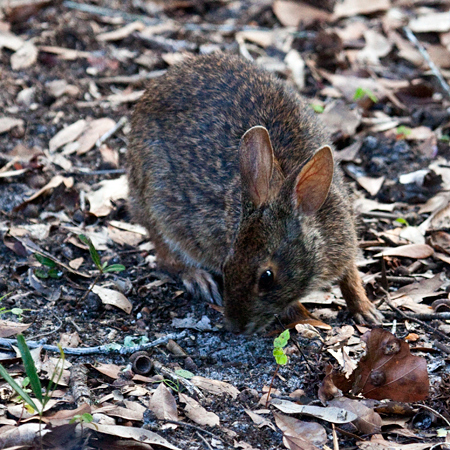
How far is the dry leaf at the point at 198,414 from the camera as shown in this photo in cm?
406

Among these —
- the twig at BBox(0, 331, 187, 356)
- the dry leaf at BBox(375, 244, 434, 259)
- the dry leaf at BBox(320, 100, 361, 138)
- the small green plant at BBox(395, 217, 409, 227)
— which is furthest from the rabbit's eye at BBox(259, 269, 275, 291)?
the dry leaf at BBox(320, 100, 361, 138)

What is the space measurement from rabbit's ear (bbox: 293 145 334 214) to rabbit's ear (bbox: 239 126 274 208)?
0.23 metres

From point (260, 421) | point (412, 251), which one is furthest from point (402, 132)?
point (260, 421)

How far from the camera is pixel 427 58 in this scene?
338 inches

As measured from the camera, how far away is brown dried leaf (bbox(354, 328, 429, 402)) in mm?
4156

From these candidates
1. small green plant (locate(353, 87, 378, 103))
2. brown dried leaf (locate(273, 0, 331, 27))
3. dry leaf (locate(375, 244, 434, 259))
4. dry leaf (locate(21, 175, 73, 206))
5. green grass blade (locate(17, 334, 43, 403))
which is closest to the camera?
green grass blade (locate(17, 334, 43, 403))

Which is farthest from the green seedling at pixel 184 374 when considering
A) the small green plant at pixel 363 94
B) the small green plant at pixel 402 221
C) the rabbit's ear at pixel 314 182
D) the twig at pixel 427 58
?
the twig at pixel 427 58

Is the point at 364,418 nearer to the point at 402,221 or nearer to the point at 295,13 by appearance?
the point at 402,221

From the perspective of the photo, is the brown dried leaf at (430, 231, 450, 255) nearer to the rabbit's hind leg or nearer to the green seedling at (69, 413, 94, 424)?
the rabbit's hind leg

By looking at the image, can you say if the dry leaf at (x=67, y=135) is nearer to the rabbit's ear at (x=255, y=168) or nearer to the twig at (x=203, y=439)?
the rabbit's ear at (x=255, y=168)

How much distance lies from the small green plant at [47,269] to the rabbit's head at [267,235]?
177 centimetres

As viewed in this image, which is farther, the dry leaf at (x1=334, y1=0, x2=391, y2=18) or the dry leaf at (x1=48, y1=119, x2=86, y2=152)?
the dry leaf at (x1=334, y1=0, x2=391, y2=18)

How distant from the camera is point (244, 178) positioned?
15.3ft

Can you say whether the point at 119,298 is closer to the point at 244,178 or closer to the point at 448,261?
the point at 244,178
